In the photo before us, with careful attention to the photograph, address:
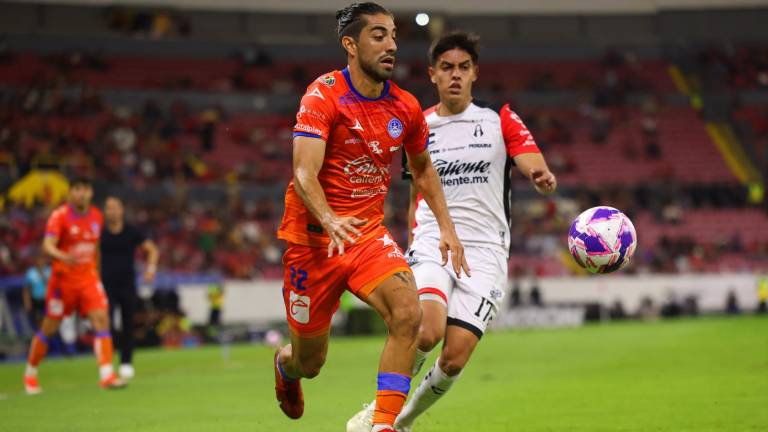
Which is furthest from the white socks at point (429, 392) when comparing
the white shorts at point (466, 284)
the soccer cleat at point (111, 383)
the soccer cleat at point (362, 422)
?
the soccer cleat at point (111, 383)

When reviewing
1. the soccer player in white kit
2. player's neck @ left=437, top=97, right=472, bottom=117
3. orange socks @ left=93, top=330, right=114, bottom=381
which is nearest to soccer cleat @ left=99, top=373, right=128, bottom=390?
orange socks @ left=93, top=330, right=114, bottom=381

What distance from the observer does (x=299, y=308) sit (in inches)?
272

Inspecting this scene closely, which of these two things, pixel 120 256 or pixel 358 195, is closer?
pixel 358 195

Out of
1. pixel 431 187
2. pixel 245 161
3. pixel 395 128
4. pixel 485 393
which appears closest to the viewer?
pixel 395 128

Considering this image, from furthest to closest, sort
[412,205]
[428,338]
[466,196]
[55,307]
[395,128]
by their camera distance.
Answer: [55,307]
[412,205]
[466,196]
[428,338]
[395,128]

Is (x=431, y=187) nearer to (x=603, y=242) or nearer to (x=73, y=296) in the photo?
(x=603, y=242)

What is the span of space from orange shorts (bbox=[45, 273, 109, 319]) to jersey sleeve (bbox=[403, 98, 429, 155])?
7813mm

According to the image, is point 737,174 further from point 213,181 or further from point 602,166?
point 213,181

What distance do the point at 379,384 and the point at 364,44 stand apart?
7.20ft

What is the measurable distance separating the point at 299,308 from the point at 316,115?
1322mm

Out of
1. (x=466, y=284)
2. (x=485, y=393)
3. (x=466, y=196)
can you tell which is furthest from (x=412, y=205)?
(x=485, y=393)

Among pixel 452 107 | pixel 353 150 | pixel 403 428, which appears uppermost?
pixel 452 107

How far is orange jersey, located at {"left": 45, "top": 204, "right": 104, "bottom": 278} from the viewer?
1384cm

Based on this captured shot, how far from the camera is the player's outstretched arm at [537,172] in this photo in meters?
7.69
